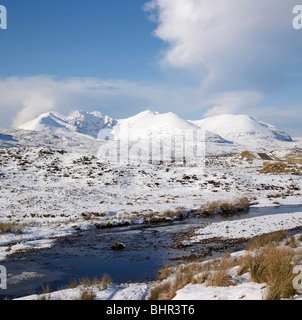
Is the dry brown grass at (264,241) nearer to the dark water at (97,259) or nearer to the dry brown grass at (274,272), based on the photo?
the dark water at (97,259)

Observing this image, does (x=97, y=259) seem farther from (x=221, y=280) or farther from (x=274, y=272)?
(x=274, y=272)

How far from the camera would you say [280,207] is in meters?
28.4

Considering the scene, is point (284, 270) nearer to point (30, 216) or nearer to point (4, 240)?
point (4, 240)

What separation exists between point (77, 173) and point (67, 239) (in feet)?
86.1

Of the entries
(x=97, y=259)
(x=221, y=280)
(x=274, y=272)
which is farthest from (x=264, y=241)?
(x=97, y=259)

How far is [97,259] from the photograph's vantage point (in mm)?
13203

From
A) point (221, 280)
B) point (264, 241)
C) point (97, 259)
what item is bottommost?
point (97, 259)

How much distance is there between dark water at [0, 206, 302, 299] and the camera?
10445mm

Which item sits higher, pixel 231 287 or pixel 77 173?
pixel 77 173

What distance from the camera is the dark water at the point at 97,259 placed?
34.3ft

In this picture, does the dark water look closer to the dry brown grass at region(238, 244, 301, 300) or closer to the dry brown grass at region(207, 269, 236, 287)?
the dry brown grass at region(207, 269, 236, 287)

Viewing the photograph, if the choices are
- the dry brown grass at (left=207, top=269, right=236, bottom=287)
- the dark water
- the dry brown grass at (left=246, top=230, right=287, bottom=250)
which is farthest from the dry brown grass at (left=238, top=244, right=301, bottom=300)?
the dark water

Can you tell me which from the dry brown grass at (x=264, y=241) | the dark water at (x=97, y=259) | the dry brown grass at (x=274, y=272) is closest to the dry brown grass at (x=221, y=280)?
the dry brown grass at (x=274, y=272)
